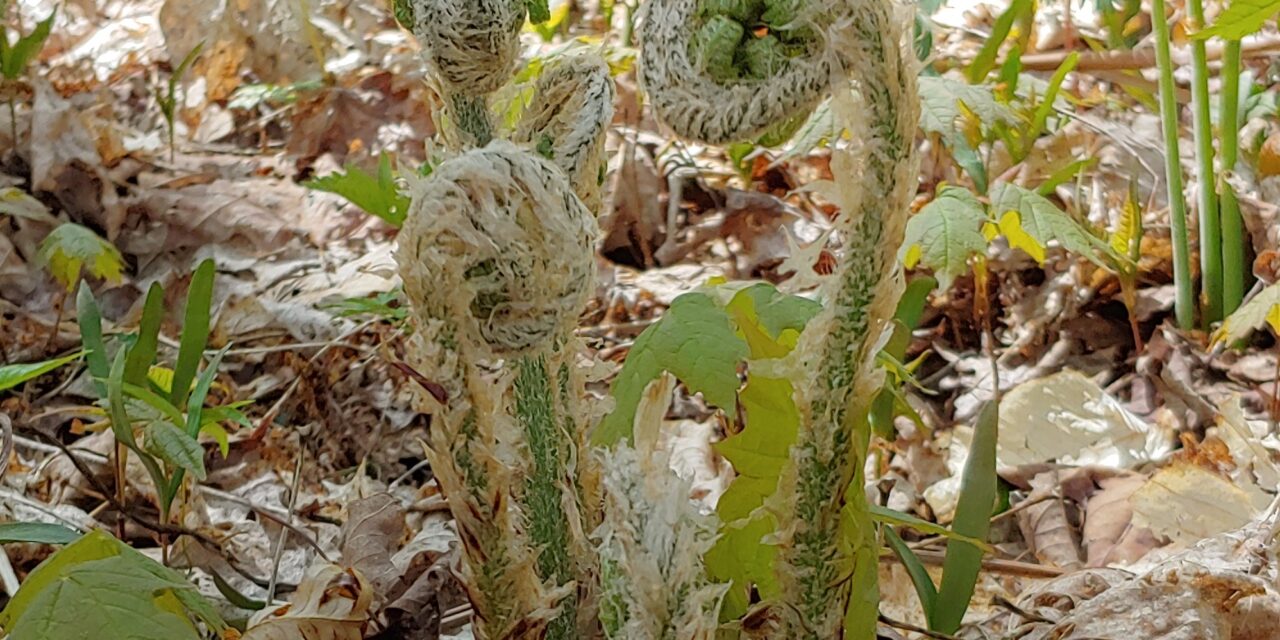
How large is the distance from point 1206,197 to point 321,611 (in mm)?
1439

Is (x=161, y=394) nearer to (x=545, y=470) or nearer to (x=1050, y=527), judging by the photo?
(x=545, y=470)

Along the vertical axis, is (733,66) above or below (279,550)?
above

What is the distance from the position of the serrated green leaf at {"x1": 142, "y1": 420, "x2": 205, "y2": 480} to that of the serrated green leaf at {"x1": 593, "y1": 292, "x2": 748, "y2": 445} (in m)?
0.40

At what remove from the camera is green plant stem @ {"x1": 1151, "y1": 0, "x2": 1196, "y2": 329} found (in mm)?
1634

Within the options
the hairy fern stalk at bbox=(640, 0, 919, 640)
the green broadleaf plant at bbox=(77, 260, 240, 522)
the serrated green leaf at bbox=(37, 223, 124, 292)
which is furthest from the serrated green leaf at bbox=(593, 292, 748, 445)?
the serrated green leaf at bbox=(37, 223, 124, 292)

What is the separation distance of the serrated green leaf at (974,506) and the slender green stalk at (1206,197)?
3.41 feet

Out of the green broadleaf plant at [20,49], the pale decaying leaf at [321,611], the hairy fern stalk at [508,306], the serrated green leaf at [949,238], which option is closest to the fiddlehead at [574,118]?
the hairy fern stalk at [508,306]

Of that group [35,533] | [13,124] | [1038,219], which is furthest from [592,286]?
[13,124]

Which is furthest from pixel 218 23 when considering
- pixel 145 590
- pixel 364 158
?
pixel 145 590

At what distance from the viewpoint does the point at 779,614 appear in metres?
0.70

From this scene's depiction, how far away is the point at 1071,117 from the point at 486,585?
6.01ft

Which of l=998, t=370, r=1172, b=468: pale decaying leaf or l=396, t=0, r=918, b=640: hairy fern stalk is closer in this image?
l=396, t=0, r=918, b=640: hairy fern stalk

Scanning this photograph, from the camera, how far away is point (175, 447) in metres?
1.00

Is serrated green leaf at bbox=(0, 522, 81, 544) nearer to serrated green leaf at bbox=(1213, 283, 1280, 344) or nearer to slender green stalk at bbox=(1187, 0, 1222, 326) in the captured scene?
serrated green leaf at bbox=(1213, 283, 1280, 344)
